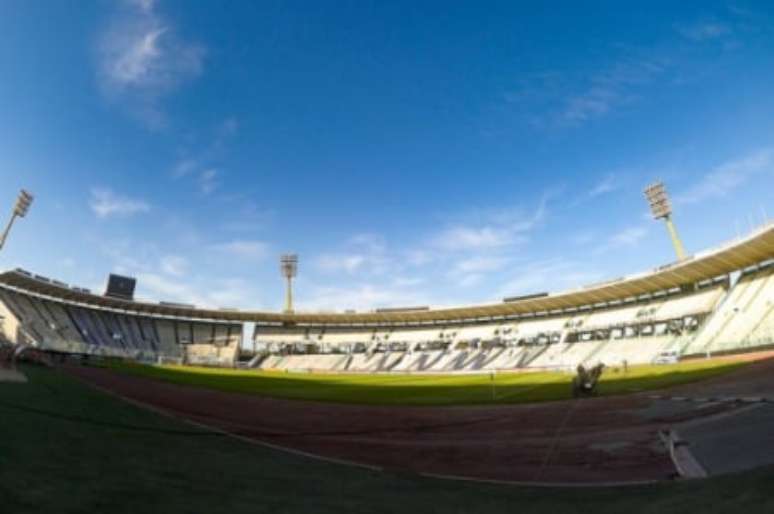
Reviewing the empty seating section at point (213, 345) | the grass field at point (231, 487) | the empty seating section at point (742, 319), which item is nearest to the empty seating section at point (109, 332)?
the empty seating section at point (213, 345)

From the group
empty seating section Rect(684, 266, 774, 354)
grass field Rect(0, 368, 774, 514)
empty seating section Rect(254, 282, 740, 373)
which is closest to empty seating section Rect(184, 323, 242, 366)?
empty seating section Rect(254, 282, 740, 373)

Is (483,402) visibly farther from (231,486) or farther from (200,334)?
(200,334)

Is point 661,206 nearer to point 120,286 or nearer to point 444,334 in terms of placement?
point 444,334

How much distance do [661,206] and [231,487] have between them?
269 ft

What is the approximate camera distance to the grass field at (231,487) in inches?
180

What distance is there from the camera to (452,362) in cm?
7300

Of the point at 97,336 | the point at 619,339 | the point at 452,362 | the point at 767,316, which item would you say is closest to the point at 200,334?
the point at 97,336

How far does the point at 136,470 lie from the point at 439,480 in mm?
4938

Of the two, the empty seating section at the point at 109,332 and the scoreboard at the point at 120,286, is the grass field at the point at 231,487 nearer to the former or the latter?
the empty seating section at the point at 109,332

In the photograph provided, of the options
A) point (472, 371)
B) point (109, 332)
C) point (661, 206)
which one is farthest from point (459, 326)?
point (109, 332)

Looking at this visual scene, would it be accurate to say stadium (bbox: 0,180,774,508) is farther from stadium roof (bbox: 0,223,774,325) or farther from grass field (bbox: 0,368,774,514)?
grass field (bbox: 0,368,774,514)

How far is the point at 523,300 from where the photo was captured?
7431 cm

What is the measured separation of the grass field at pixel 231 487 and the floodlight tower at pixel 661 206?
253 ft

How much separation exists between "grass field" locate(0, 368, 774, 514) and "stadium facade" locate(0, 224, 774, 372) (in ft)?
142
